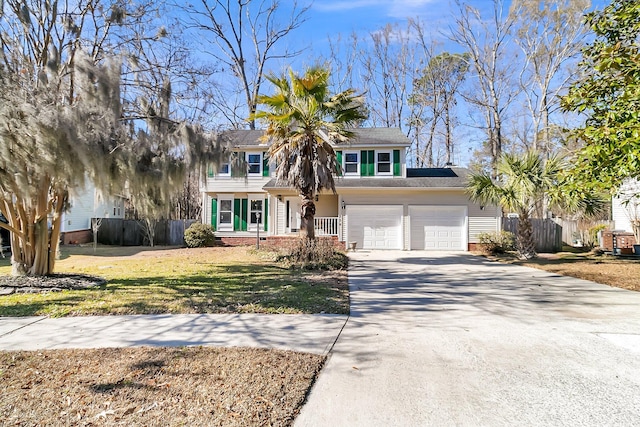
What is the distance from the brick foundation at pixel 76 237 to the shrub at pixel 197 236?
6.73m

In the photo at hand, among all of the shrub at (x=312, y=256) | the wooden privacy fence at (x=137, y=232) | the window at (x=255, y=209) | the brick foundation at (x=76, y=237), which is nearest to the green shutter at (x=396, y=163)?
the window at (x=255, y=209)

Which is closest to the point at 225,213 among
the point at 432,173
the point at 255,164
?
the point at 255,164

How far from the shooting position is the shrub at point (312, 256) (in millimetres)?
10258

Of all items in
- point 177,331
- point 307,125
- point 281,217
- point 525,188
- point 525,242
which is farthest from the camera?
point 281,217

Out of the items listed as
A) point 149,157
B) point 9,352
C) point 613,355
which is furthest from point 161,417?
point 149,157

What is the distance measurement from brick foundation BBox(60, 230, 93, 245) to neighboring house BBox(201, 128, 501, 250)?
7.65 metres

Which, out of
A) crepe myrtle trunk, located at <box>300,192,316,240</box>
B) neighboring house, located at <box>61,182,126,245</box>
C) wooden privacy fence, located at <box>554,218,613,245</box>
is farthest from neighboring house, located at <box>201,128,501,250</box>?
neighboring house, located at <box>61,182,126,245</box>

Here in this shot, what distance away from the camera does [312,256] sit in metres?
10.6

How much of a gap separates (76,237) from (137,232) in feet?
10.5

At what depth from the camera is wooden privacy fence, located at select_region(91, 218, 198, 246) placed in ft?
62.3

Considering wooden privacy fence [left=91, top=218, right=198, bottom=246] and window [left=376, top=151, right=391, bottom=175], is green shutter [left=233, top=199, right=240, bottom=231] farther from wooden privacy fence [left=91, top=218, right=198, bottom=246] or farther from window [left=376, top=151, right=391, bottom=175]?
window [left=376, top=151, right=391, bottom=175]

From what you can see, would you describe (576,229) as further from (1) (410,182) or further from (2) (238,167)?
(2) (238,167)

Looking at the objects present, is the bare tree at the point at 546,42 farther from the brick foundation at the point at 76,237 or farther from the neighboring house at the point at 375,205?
the brick foundation at the point at 76,237

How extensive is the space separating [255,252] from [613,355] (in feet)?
38.4
